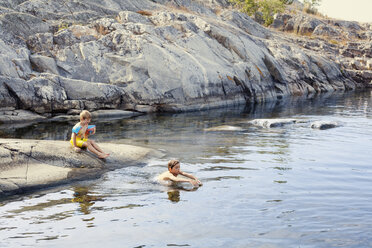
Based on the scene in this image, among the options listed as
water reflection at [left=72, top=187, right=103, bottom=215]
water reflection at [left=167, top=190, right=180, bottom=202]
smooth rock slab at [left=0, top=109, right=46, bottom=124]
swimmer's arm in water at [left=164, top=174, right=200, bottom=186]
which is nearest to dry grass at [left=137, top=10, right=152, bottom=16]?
smooth rock slab at [left=0, top=109, right=46, bottom=124]

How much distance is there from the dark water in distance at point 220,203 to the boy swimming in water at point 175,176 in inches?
9.3

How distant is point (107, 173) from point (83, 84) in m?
13.3

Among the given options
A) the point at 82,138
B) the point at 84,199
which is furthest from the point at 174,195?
the point at 82,138

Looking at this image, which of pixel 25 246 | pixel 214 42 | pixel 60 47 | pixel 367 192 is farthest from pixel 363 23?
pixel 25 246

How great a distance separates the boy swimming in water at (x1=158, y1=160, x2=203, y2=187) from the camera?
10672mm

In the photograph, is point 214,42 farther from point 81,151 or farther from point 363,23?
point 363,23

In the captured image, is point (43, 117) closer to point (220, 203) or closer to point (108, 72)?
point (108, 72)

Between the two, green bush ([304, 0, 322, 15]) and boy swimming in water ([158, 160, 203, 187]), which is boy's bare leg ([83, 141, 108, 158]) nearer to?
boy swimming in water ([158, 160, 203, 187])

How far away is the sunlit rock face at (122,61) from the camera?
76.0 ft

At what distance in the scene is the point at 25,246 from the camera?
6793 mm

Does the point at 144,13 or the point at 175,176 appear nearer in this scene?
the point at 175,176

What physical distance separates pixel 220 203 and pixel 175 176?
220 centimetres

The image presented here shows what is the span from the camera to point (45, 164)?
11.2 m

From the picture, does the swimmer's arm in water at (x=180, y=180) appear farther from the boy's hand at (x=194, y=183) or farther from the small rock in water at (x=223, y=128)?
the small rock in water at (x=223, y=128)
